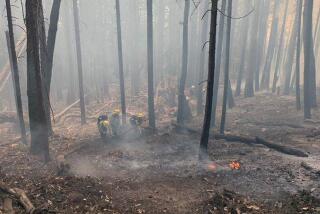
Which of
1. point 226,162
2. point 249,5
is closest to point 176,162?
point 226,162

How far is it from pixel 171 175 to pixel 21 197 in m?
4.96

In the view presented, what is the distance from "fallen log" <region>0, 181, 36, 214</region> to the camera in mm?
7547

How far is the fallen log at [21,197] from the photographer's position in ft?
24.8

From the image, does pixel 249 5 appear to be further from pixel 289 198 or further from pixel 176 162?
pixel 289 198

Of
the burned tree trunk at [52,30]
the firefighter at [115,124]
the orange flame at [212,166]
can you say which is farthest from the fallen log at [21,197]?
the firefighter at [115,124]

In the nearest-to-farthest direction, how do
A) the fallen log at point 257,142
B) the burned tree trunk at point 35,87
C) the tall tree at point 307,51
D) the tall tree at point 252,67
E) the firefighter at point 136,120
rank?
the burned tree trunk at point 35,87 → the fallen log at point 257,142 → the firefighter at point 136,120 → the tall tree at point 307,51 → the tall tree at point 252,67

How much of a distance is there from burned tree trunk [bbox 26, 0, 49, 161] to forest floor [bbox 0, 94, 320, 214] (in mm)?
773

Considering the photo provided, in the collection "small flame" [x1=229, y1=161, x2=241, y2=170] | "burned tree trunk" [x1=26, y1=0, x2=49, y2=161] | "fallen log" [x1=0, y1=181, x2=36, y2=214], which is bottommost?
"small flame" [x1=229, y1=161, x2=241, y2=170]

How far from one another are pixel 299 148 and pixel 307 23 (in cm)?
1026

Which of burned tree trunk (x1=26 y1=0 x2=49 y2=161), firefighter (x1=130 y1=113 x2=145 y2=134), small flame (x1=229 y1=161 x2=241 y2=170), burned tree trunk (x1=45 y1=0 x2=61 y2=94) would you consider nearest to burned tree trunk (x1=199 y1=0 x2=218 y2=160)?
small flame (x1=229 y1=161 x2=241 y2=170)

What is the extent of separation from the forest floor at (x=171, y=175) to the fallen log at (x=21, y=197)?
0.70 ft

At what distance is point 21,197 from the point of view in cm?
810

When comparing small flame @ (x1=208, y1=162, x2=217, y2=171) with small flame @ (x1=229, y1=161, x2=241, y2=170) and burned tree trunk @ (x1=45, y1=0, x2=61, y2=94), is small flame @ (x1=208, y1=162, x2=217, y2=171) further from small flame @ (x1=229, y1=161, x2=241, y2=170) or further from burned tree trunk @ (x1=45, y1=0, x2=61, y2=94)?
burned tree trunk @ (x1=45, y1=0, x2=61, y2=94)

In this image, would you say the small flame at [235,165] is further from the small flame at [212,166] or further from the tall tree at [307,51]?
the tall tree at [307,51]
